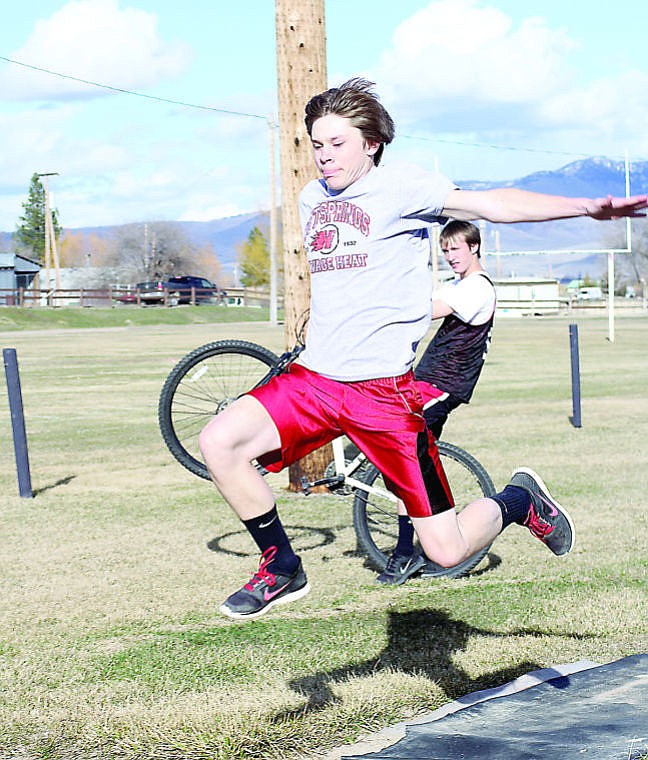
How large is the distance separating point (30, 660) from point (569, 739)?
2.68 meters

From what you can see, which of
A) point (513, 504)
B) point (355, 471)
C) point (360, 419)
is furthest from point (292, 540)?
point (360, 419)

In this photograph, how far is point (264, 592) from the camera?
14.8 feet

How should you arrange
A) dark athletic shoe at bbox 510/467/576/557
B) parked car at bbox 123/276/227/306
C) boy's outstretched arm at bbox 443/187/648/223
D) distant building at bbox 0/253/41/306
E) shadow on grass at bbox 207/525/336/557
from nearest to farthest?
boy's outstretched arm at bbox 443/187/648/223
dark athletic shoe at bbox 510/467/576/557
shadow on grass at bbox 207/525/336/557
parked car at bbox 123/276/227/306
distant building at bbox 0/253/41/306

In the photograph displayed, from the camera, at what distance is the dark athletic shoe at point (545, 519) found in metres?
5.30

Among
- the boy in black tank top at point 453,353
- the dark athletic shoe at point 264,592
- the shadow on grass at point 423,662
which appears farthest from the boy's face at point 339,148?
the boy in black tank top at point 453,353

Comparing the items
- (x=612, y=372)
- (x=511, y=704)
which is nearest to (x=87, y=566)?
(x=511, y=704)

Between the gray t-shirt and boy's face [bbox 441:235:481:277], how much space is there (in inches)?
94.5

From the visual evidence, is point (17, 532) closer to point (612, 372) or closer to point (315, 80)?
point (315, 80)

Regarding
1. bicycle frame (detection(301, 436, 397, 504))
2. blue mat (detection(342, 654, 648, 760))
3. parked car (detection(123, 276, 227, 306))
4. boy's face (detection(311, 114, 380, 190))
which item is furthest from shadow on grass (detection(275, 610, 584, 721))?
parked car (detection(123, 276, 227, 306))

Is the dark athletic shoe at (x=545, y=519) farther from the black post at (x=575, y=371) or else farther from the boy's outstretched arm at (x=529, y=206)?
the black post at (x=575, y=371)

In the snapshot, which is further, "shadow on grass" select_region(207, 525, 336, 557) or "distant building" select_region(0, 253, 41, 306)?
"distant building" select_region(0, 253, 41, 306)

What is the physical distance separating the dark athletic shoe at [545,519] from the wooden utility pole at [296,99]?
4.34 metres

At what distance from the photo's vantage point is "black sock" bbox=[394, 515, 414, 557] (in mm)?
6961

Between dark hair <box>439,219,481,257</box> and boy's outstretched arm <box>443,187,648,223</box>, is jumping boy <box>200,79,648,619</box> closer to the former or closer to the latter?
boy's outstretched arm <box>443,187,648,223</box>
